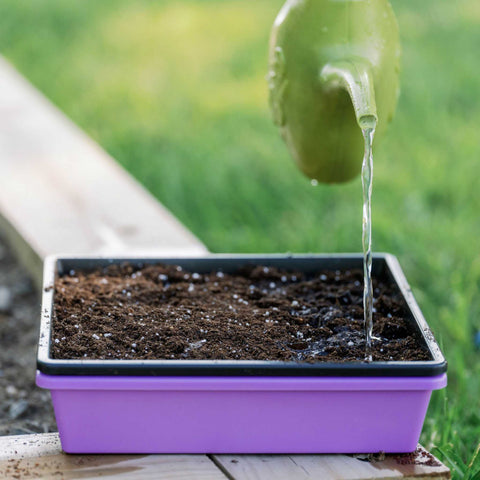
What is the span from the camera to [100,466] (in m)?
1.38

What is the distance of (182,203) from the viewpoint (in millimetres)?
3074

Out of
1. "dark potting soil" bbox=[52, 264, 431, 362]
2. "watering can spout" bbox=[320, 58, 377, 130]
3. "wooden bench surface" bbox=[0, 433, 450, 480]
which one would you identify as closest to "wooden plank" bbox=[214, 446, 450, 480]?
"wooden bench surface" bbox=[0, 433, 450, 480]

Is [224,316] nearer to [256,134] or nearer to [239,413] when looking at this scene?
[239,413]

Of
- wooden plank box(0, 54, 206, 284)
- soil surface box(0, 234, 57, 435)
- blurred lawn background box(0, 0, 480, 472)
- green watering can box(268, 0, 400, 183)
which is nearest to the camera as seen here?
green watering can box(268, 0, 400, 183)

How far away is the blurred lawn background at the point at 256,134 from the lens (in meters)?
2.65

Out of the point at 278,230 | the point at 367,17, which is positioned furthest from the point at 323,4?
the point at 278,230

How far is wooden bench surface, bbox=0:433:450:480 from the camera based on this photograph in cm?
136

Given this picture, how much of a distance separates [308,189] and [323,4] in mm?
1619

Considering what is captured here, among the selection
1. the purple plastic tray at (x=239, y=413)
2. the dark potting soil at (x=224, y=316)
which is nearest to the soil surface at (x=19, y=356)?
the dark potting soil at (x=224, y=316)

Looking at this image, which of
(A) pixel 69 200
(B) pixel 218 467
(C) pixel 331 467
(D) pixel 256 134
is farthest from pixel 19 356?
(D) pixel 256 134

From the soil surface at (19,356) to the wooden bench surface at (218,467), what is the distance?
456 mm

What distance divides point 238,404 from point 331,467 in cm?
17

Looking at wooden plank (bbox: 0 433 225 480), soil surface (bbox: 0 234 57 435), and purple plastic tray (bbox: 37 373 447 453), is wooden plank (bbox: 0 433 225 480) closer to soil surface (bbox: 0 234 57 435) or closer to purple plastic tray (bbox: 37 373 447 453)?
purple plastic tray (bbox: 37 373 447 453)

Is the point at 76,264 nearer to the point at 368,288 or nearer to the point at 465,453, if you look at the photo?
the point at 368,288
